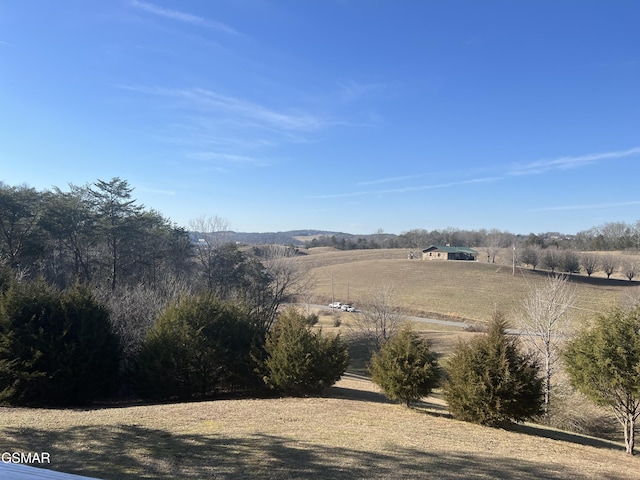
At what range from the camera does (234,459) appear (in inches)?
293

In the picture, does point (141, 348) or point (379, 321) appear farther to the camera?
point (379, 321)

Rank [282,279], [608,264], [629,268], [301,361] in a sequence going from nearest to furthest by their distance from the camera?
[301,361], [282,279], [629,268], [608,264]

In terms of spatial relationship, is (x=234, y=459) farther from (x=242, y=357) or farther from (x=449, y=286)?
(x=449, y=286)

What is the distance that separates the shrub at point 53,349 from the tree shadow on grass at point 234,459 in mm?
6148

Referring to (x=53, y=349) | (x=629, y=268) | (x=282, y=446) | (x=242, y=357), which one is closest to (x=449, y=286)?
(x=629, y=268)

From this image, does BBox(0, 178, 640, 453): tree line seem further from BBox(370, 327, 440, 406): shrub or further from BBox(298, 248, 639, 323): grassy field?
BBox(298, 248, 639, 323): grassy field

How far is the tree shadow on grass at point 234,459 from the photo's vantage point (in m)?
6.80

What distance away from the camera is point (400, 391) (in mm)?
14680

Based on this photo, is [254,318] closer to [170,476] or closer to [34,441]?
[34,441]

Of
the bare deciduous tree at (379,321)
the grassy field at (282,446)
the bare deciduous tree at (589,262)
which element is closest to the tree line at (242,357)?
the grassy field at (282,446)

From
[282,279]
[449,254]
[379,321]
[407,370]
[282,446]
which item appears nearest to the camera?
[282,446]

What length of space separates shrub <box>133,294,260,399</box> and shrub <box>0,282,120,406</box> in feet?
5.29

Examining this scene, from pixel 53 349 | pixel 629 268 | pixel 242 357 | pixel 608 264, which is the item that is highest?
pixel 608 264

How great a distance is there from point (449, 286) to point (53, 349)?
60.4 meters
